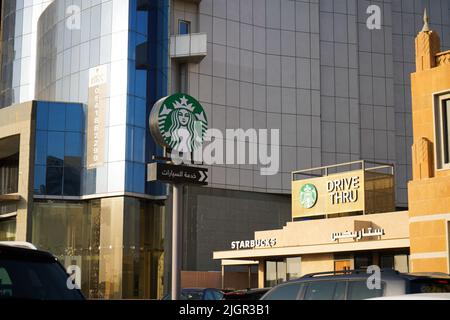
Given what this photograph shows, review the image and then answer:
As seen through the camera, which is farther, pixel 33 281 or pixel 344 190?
pixel 344 190

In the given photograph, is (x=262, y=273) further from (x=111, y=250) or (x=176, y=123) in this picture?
(x=176, y=123)

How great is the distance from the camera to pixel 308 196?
1387 inches

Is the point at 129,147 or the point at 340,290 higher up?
the point at 129,147

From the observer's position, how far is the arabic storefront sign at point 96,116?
152ft

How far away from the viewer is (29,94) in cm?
5462

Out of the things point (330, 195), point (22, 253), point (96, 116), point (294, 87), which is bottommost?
point (22, 253)

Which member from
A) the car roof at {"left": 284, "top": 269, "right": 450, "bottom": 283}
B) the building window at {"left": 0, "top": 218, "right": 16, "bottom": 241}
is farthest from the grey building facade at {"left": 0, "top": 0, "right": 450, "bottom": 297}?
the car roof at {"left": 284, "top": 269, "right": 450, "bottom": 283}

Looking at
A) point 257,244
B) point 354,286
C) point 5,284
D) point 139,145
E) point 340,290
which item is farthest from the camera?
point 139,145

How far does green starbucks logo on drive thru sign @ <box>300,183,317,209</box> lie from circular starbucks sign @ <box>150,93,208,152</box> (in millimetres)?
16308

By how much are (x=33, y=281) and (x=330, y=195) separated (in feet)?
93.9

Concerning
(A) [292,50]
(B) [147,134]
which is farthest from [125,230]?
(A) [292,50]

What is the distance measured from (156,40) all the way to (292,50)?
1108cm

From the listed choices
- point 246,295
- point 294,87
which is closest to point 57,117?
point 294,87

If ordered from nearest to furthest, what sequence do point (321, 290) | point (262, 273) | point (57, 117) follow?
point (321, 290) < point (262, 273) < point (57, 117)
